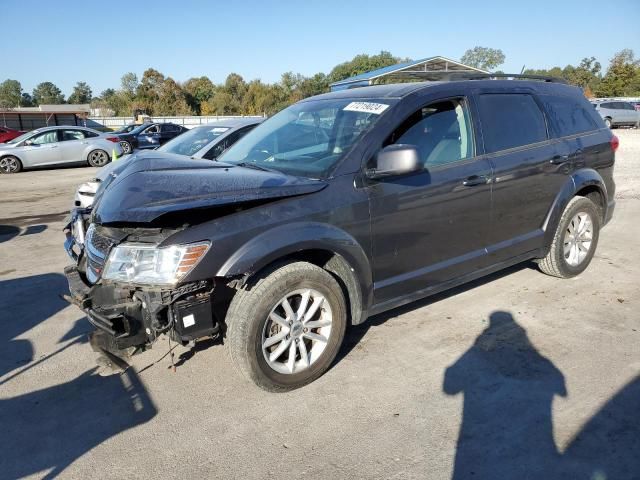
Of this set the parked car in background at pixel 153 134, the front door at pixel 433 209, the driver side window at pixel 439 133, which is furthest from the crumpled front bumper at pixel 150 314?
the parked car in background at pixel 153 134

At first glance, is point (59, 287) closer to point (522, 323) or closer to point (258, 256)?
point (258, 256)

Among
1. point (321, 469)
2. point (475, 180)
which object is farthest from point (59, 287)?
point (475, 180)

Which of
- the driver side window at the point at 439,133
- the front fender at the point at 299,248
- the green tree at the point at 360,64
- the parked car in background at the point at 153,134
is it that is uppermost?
the green tree at the point at 360,64

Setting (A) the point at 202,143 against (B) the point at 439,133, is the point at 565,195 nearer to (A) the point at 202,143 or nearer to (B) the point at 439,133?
(B) the point at 439,133

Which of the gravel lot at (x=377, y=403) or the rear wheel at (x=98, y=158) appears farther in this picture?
the rear wheel at (x=98, y=158)

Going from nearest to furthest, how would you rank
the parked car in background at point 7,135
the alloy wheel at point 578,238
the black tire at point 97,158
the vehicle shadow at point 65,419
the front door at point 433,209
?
the vehicle shadow at point 65,419, the front door at point 433,209, the alloy wheel at point 578,238, the black tire at point 97,158, the parked car in background at point 7,135

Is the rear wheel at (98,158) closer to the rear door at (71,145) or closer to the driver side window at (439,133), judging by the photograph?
the rear door at (71,145)

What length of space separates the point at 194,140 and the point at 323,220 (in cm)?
525

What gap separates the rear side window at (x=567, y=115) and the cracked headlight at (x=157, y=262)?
3663mm

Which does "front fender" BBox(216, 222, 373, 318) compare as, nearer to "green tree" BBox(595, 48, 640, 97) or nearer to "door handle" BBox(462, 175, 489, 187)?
"door handle" BBox(462, 175, 489, 187)

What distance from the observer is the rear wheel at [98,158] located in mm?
17516

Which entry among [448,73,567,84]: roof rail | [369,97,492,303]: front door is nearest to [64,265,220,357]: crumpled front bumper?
[369,97,492,303]: front door

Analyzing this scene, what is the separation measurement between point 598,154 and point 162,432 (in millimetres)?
4746

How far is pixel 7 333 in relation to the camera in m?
4.14
